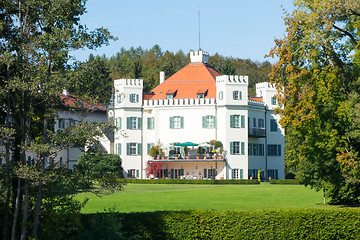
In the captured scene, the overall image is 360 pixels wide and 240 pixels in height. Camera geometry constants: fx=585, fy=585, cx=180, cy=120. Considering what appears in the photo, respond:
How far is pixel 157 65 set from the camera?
356 feet

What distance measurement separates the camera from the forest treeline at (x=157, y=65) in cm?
8700

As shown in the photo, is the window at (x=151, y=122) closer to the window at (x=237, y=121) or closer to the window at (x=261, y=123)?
the window at (x=237, y=121)

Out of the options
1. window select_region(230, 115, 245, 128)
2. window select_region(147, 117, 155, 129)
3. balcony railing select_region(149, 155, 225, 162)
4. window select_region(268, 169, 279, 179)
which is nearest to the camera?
balcony railing select_region(149, 155, 225, 162)

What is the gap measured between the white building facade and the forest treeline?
15403mm

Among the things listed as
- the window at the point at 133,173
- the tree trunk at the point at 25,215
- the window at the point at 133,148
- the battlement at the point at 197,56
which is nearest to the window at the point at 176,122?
the window at the point at 133,148

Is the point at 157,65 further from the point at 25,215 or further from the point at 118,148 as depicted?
the point at 25,215

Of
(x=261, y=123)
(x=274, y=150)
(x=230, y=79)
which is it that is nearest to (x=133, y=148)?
(x=230, y=79)

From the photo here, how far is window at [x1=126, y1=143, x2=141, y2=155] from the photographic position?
62.6 metres

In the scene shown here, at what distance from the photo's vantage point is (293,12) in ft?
75.9

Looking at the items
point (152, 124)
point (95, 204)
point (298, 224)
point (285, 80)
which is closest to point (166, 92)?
point (152, 124)

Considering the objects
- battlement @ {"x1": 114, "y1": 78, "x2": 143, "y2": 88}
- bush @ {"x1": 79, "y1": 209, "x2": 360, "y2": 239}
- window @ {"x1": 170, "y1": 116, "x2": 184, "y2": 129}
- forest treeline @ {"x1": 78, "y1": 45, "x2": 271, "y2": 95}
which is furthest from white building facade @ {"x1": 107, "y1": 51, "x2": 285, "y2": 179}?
bush @ {"x1": 79, "y1": 209, "x2": 360, "y2": 239}

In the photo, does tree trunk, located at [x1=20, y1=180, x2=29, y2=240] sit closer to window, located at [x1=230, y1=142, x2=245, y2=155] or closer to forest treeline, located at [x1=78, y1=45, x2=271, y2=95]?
window, located at [x1=230, y1=142, x2=245, y2=155]

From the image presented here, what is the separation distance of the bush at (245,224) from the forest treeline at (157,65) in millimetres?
58529

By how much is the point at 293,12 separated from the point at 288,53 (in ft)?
5.84
